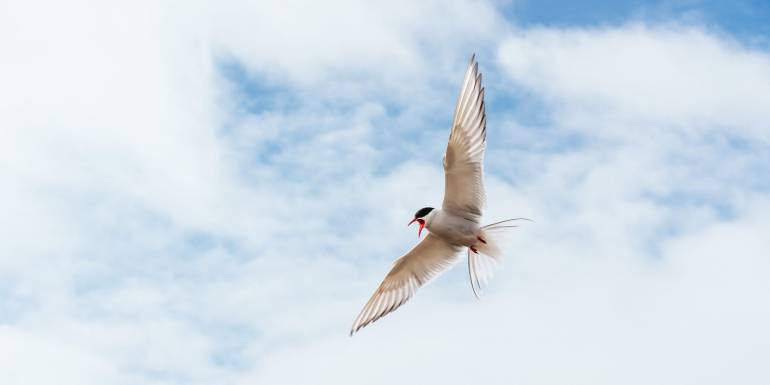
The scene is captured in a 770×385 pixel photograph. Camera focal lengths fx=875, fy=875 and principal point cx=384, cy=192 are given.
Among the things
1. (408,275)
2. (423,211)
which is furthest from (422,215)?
(408,275)

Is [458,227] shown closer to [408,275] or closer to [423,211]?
[423,211]

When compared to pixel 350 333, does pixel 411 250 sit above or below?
above

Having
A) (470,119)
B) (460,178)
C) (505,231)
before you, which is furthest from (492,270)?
(470,119)

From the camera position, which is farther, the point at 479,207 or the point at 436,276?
the point at 436,276

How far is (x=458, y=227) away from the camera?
13.6m

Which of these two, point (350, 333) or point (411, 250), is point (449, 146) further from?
point (350, 333)

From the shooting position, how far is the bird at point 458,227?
1277 cm

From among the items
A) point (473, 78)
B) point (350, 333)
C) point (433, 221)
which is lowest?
point (350, 333)

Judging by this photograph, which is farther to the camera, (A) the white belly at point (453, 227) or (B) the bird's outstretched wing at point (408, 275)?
(B) the bird's outstretched wing at point (408, 275)

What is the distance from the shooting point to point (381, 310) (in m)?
14.7

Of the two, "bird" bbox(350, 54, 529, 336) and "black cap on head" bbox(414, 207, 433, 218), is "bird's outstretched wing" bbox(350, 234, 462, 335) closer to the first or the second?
"bird" bbox(350, 54, 529, 336)

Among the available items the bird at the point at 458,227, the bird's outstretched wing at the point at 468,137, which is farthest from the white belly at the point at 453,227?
the bird's outstretched wing at the point at 468,137

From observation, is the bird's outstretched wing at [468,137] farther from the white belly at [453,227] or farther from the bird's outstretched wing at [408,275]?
the bird's outstretched wing at [408,275]

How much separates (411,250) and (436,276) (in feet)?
2.46
